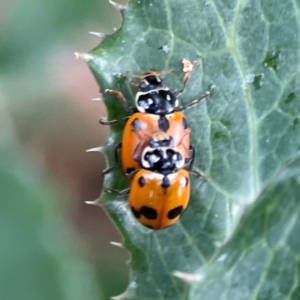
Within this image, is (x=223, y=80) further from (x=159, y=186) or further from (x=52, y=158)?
(x=52, y=158)

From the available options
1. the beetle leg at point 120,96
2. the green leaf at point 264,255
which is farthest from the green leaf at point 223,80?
the green leaf at point 264,255

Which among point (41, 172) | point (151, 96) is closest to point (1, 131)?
point (41, 172)

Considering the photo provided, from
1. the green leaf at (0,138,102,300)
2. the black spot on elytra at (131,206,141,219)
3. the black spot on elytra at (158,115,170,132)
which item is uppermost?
the black spot on elytra at (158,115,170,132)

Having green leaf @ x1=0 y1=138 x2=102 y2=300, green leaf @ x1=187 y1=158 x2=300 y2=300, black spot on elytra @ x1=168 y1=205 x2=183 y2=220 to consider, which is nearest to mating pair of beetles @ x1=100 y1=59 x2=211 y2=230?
black spot on elytra @ x1=168 y1=205 x2=183 y2=220

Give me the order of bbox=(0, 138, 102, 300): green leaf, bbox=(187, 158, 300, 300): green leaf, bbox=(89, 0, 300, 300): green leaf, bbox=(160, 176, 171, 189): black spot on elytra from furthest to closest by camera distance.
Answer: bbox=(0, 138, 102, 300): green leaf, bbox=(160, 176, 171, 189): black spot on elytra, bbox=(89, 0, 300, 300): green leaf, bbox=(187, 158, 300, 300): green leaf

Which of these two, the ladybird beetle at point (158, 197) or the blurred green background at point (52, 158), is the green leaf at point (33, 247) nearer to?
the blurred green background at point (52, 158)

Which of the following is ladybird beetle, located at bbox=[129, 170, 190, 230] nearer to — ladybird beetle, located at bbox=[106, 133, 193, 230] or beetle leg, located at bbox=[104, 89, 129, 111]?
ladybird beetle, located at bbox=[106, 133, 193, 230]
